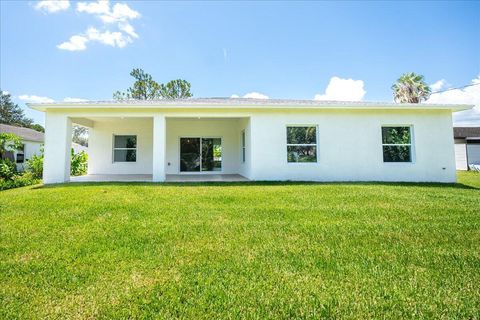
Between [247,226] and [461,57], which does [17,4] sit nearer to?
[247,226]

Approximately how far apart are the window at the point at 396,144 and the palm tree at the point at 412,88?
22881 millimetres

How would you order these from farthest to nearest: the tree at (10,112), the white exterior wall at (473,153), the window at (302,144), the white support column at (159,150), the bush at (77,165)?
the tree at (10,112)
the white exterior wall at (473,153)
the bush at (77,165)
the window at (302,144)
the white support column at (159,150)

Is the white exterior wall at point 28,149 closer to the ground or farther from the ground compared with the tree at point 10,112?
closer to the ground

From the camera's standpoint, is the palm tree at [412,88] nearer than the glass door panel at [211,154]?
No

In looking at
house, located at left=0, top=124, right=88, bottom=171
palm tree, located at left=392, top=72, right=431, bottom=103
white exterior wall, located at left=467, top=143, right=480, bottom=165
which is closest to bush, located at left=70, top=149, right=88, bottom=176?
house, located at left=0, top=124, right=88, bottom=171

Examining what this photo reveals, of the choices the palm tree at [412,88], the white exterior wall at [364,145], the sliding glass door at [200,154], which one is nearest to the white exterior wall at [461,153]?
the palm tree at [412,88]

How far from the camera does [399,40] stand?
57.3 ft

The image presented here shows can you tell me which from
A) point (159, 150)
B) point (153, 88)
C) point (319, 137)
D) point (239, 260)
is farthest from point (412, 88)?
→ point (239, 260)

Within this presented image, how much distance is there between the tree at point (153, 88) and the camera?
30.1 metres

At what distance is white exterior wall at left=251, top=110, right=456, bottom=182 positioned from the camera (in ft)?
35.6

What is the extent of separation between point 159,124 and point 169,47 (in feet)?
28.9

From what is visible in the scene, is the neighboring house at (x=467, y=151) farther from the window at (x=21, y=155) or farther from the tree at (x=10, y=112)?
the tree at (x=10, y=112)

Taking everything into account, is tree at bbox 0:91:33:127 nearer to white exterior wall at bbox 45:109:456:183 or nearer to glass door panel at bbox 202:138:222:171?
white exterior wall at bbox 45:109:456:183

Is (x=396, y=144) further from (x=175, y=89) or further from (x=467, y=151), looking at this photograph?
(x=175, y=89)
